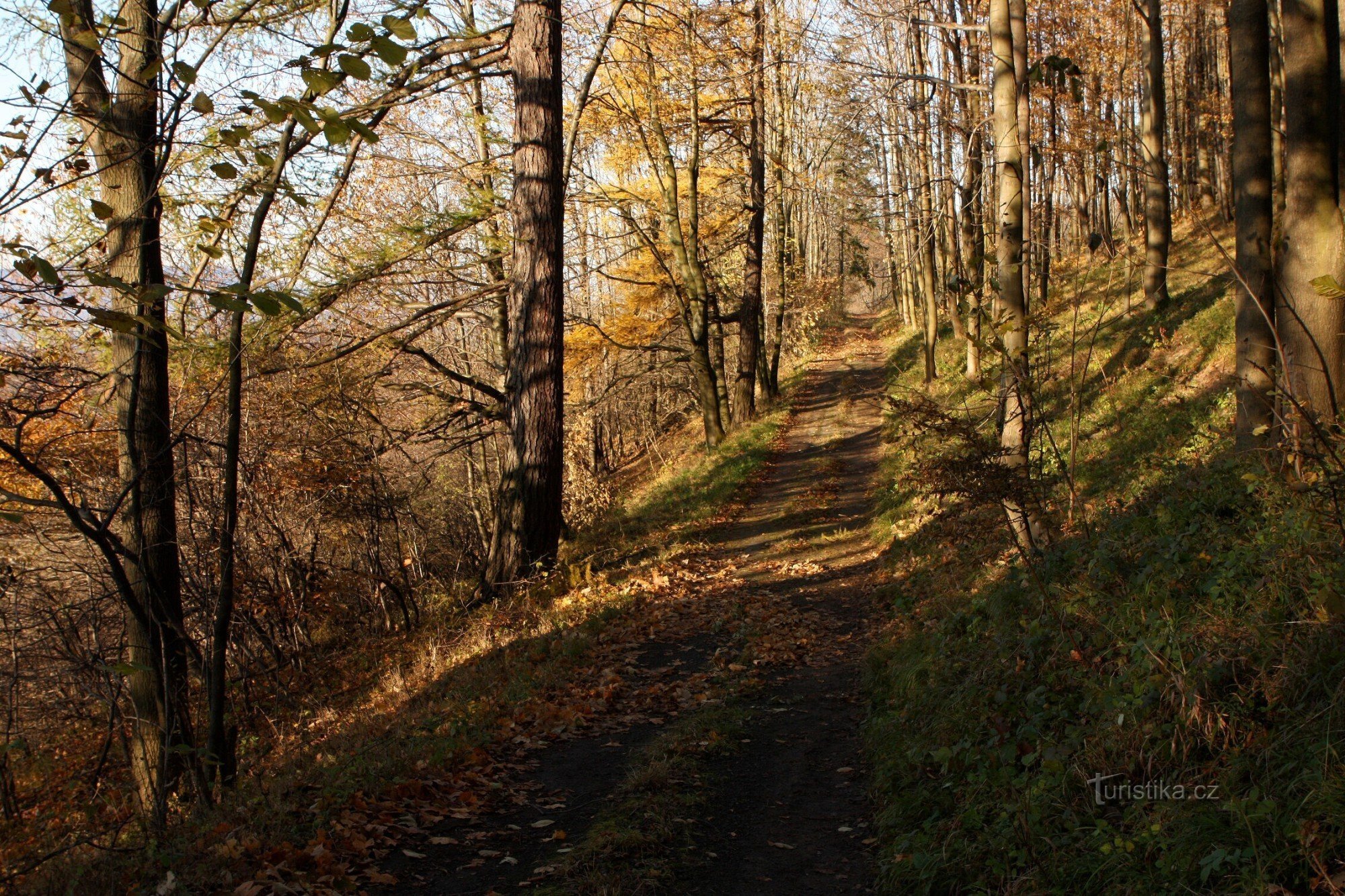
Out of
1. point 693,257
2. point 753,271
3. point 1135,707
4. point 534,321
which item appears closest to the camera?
point 1135,707

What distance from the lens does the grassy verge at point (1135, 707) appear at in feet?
10.4

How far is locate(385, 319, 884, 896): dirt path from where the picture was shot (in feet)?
14.5

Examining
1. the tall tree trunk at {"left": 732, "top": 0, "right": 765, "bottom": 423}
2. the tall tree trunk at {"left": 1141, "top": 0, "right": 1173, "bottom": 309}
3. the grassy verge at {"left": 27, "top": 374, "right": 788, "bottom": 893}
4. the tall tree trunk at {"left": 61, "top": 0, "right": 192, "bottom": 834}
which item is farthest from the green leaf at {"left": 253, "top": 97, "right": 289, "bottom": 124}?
the tall tree trunk at {"left": 732, "top": 0, "right": 765, "bottom": 423}

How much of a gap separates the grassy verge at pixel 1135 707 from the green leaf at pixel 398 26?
328 centimetres

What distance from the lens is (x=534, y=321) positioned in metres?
10.7

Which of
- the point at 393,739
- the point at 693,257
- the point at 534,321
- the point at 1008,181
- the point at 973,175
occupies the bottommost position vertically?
the point at 393,739

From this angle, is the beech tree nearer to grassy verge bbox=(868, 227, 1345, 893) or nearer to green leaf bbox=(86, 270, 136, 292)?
grassy verge bbox=(868, 227, 1345, 893)

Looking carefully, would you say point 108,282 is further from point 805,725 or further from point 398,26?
point 805,725

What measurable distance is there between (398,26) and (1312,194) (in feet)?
22.4

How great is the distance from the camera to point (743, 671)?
26.1 feet

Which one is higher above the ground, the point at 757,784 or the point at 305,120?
the point at 305,120

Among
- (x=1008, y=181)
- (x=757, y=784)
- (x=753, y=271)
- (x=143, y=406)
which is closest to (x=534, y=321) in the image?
(x=143, y=406)

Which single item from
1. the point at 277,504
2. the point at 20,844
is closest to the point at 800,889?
the point at 20,844

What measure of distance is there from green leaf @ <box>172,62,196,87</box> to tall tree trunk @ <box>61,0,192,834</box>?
237cm
